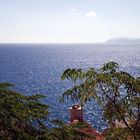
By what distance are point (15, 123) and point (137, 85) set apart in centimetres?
299

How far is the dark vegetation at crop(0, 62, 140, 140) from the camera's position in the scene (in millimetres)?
7211

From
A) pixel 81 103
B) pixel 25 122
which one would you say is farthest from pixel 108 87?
pixel 25 122

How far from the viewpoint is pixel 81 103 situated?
24.7 ft

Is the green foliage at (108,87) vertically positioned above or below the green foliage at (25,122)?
above

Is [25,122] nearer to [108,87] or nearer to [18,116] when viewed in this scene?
[18,116]

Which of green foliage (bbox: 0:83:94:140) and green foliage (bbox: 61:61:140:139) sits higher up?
green foliage (bbox: 61:61:140:139)

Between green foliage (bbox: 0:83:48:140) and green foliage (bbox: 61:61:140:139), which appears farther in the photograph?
green foliage (bbox: 61:61:140:139)

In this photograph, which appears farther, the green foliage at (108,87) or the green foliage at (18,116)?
the green foliage at (108,87)

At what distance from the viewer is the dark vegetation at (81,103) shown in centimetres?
Answer: 721

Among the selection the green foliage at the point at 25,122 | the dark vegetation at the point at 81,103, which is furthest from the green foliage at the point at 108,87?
the green foliage at the point at 25,122

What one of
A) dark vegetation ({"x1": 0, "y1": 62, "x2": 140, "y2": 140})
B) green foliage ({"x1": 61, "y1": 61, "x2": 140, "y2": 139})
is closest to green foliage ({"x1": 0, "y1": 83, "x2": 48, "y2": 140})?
dark vegetation ({"x1": 0, "y1": 62, "x2": 140, "y2": 140})

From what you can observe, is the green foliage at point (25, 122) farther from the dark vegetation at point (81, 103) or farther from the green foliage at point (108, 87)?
the green foliage at point (108, 87)

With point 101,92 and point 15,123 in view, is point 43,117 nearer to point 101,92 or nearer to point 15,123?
point 15,123

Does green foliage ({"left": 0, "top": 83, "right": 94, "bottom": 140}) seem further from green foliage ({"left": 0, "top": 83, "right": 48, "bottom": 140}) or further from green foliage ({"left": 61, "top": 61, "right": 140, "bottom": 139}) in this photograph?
green foliage ({"left": 61, "top": 61, "right": 140, "bottom": 139})
